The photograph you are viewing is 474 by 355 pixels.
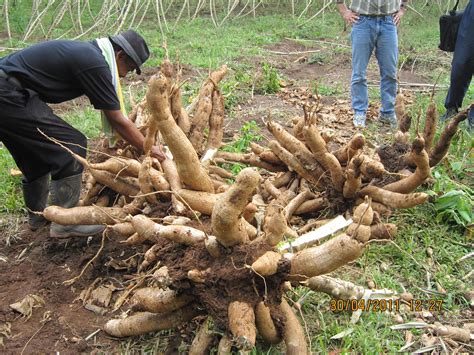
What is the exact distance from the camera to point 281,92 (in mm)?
6195

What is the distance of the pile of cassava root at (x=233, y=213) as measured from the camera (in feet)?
6.61

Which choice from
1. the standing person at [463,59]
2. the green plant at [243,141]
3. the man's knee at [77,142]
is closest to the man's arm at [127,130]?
the man's knee at [77,142]

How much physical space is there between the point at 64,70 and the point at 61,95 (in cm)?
20

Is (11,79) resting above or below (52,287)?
above

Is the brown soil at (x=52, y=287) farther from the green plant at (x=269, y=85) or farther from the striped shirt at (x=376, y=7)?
the green plant at (x=269, y=85)

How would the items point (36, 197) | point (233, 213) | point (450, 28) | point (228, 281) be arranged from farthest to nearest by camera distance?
point (450, 28)
point (36, 197)
point (228, 281)
point (233, 213)

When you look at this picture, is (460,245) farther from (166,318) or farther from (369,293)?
(166,318)

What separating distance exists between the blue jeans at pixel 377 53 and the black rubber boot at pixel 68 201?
303 cm

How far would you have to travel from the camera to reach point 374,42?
489 centimetres

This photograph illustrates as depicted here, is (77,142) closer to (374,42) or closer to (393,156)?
(393,156)

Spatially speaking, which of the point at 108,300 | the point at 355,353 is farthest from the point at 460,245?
the point at 108,300

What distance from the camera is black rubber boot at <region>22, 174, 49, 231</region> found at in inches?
135

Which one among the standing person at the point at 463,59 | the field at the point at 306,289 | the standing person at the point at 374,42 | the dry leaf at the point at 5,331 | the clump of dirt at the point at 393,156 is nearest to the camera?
the field at the point at 306,289

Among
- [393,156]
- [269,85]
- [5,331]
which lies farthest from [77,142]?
[269,85]
